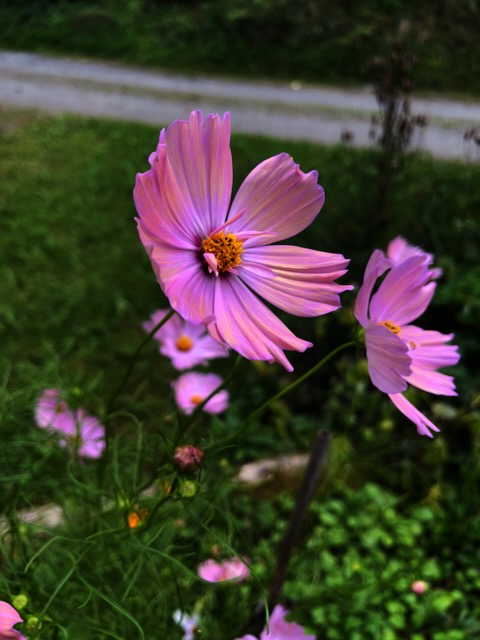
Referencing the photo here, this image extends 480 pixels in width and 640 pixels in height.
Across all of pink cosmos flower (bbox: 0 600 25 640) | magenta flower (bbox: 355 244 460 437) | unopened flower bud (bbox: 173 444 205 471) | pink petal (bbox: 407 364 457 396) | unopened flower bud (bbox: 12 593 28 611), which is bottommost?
unopened flower bud (bbox: 12 593 28 611)

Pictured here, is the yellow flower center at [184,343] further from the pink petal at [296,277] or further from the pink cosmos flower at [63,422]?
the pink petal at [296,277]

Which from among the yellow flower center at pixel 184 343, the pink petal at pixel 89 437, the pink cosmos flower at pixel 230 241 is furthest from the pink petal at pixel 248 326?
the yellow flower center at pixel 184 343

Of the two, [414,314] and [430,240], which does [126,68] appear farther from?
[414,314]

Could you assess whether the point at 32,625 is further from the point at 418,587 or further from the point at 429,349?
the point at 418,587

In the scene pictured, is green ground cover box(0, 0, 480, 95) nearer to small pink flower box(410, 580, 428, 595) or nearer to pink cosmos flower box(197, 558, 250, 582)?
small pink flower box(410, 580, 428, 595)

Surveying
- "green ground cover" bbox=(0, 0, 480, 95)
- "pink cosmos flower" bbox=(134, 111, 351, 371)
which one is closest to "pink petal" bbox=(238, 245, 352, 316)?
"pink cosmos flower" bbox=(134, 111, 351, 371)
